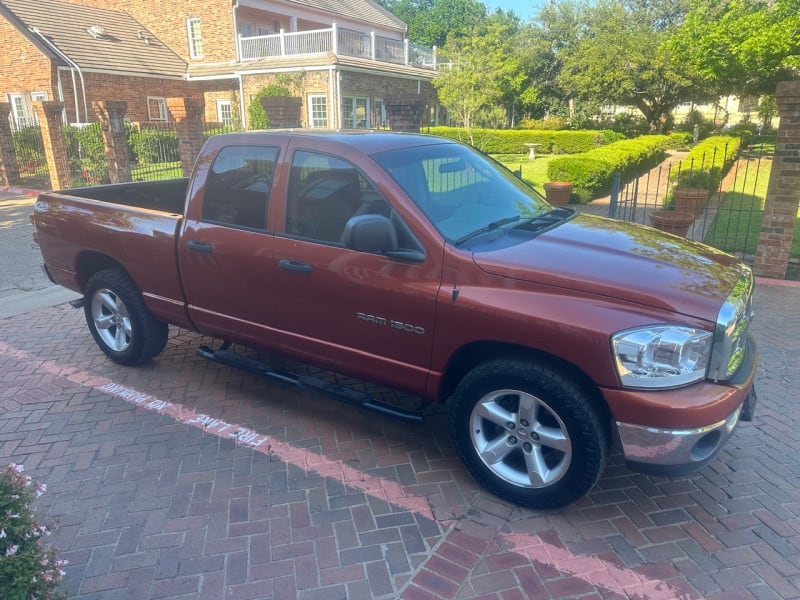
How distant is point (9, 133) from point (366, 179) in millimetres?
17526

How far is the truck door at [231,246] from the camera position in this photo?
3.93 metres

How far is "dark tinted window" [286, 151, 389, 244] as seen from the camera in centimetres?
358

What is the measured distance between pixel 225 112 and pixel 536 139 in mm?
15054

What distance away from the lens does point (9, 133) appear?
16562 millimetres

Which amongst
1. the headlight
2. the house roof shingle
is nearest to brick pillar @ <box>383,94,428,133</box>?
the headlight

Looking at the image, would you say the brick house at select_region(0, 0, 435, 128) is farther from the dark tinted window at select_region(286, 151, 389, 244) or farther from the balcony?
the dark tinted window at select_region(286, 151, 389, 244)

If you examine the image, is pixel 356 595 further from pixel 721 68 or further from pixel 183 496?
pixel 721 68

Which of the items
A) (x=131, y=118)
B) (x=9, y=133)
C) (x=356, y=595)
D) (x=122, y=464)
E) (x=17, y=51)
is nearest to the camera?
(x=356, y=595)

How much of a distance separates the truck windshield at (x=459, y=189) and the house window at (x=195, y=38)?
28.5m

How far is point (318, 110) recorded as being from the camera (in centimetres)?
2564

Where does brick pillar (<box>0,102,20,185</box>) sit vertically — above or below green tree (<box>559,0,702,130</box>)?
below

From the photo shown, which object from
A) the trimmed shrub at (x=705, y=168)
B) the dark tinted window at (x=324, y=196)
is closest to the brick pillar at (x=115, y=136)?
the dark tinted window at (x=324, y=196)

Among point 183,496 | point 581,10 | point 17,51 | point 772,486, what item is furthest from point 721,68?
point 17,51

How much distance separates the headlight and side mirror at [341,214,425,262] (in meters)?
1.17
